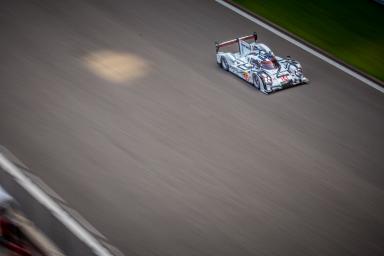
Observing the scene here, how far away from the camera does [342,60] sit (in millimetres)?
20109

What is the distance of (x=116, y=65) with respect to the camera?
18469mm

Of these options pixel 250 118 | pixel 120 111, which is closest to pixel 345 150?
pixel 250 118

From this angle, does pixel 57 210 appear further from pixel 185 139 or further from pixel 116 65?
pixel 116 65

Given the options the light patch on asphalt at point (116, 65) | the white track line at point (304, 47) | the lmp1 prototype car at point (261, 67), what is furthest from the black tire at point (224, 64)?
the white track line at point (304, 47)

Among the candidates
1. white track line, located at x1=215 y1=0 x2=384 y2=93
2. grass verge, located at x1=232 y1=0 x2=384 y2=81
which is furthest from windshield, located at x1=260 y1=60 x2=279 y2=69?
grass verge, located at x1=232 y1=0 x2=384 y2=81

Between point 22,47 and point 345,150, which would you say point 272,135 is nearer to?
point 345,150

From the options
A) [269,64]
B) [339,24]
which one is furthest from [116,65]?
[339,24]

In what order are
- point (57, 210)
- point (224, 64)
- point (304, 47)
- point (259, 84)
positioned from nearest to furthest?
point (57, 210) → point (259, 84) → point (224, 64) → point (304, 47)

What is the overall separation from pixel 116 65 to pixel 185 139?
415 centimetres

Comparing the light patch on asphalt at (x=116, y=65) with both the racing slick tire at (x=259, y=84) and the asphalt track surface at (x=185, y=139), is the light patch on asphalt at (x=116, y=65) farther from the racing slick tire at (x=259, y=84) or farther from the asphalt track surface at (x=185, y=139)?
the racing slick tire at (x=259, y=84)

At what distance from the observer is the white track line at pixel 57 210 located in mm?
10203

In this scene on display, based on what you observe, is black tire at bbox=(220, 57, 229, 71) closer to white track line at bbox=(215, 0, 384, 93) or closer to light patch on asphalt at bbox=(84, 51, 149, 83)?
light patch on asphalt at bbox=(84, 51, 149, 83)

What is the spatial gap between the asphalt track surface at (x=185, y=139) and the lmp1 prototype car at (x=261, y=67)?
0.31 m

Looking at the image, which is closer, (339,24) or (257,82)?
(257,82)
